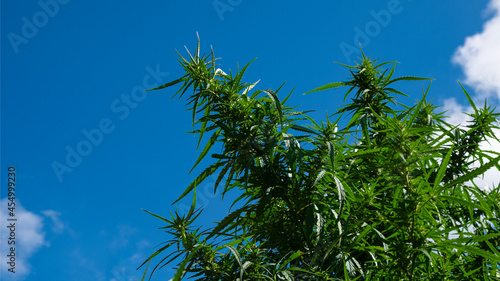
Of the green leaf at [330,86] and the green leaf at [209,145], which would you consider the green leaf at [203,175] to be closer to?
the green leaf at [209,145]

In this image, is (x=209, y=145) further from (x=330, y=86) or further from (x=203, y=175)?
(x=330, y=86)

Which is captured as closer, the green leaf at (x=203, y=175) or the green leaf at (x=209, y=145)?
the green leaf at (x=203, y=175)

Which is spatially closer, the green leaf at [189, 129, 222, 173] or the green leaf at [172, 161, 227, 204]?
the green leaf at [172, 161, 227, 204]

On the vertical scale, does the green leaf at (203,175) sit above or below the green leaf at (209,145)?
below

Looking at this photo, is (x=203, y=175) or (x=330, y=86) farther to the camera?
(x=330, y=86)

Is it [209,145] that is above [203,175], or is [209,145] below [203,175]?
above

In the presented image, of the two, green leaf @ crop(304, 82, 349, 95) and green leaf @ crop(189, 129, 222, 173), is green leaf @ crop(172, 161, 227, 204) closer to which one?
green leaf @ crop(189, 129, 222, 173)

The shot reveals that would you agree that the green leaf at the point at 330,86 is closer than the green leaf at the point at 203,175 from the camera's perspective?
No

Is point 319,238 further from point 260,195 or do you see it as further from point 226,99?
point 226,99

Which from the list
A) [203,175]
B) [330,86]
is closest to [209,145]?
[203,175]

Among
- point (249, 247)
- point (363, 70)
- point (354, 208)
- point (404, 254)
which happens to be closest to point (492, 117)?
point (363, 70)

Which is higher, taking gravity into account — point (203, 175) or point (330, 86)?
point (330, 86)

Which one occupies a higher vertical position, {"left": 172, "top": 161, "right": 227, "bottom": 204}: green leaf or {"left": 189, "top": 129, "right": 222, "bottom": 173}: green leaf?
{"left": 189, "top": 129, "right": 222, "bottom": 173}: green leaf

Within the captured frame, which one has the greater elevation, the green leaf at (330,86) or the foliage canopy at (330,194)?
the green leaf at (330,86)
